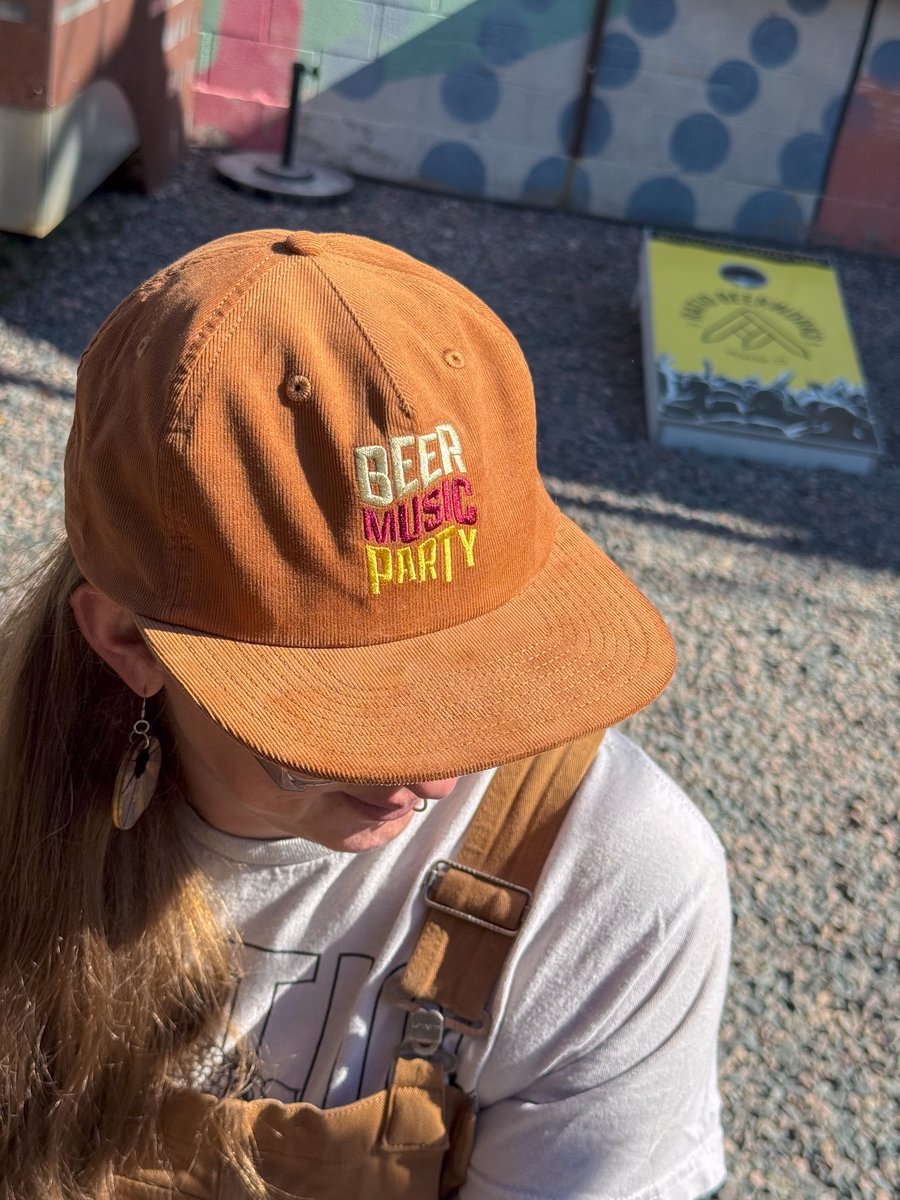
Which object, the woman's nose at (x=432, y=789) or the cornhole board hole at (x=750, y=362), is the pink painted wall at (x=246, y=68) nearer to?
the cornhole board hole at (x=750, y=362)

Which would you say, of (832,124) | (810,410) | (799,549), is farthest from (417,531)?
(832,124)

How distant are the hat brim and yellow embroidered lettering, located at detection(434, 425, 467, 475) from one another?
6.1 inches

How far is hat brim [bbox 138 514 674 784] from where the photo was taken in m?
1.06

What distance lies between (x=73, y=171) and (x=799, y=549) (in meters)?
3.45

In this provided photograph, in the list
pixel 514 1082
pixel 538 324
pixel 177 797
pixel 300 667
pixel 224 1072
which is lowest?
pixel 538 324

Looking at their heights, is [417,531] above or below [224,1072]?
above

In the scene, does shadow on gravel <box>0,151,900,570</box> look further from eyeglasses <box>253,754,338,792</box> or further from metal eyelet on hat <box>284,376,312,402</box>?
metal eyelet on hat <box>284,376,312,402</box>

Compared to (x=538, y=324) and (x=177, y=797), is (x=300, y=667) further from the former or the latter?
(x=538, y=324)

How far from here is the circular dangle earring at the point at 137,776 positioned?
138cm

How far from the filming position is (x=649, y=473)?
4875 millimetres

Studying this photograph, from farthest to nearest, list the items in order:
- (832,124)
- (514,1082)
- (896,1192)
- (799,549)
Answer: (832,124) → (799,549) → (896,1192) → (514,1082)

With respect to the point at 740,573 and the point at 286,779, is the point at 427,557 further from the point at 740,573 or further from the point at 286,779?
the point at 740,573

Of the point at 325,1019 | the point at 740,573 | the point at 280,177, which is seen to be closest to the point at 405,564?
the point at 325,1019

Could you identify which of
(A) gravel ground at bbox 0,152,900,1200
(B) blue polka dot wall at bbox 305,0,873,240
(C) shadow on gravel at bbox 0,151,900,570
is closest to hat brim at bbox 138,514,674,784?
(A) gravel ground at bbox 0,152,900,1200
